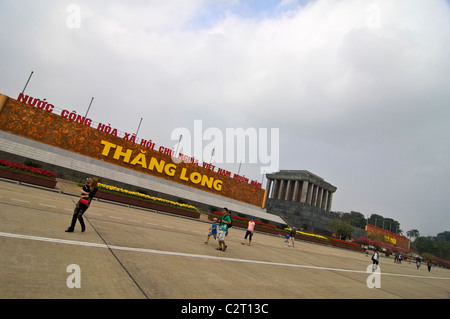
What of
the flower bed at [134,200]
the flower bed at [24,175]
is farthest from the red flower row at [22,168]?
the flower bed at [134,200]

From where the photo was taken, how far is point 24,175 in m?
17.6

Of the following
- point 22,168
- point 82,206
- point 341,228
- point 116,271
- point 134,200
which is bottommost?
point 116,271

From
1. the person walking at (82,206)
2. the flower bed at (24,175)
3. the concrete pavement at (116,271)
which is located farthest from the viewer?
the flower bed at (24,175)

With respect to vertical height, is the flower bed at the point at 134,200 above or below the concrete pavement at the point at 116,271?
above

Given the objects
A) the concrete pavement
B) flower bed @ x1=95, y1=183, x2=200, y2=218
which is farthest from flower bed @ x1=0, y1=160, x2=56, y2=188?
the concrete pavement

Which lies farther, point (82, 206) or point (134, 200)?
point (134, 200)

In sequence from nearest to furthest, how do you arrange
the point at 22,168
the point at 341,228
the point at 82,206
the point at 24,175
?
1. the point at 82,206
2. the point at 24,175
3. the point at 22,168
4. the point at 341,228

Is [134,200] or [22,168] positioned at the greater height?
[22,168]

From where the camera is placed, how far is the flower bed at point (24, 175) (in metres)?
17.1

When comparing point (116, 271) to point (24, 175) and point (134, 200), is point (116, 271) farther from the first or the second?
point (24, 175)

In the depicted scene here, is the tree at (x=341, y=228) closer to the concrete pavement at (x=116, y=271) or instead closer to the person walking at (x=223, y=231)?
the concrete pavement at (x=116, y=271)

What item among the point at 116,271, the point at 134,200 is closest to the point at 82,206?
the point at 116,271

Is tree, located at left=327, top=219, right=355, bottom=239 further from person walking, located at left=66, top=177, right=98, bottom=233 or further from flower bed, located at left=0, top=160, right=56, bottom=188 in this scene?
person walking, located at left=66, top=177, right=98, bottom=233
